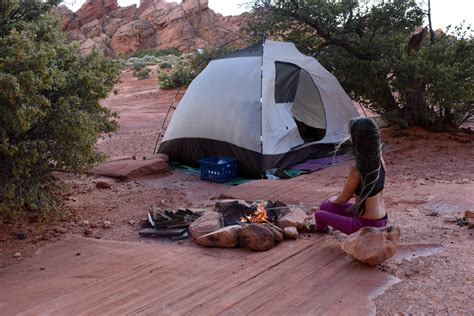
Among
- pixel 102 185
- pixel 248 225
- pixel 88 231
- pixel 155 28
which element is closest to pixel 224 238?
pixel 248 225

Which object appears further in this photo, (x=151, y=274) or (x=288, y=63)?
(x=288, y=63)

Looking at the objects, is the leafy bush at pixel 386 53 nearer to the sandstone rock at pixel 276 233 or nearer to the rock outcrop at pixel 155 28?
the sandstone rock at pixel 276 233

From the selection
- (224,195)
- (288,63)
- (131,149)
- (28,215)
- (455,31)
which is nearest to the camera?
(28,215)

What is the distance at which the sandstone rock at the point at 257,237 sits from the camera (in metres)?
4.26

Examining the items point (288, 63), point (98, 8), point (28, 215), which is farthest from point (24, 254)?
point (98, 8)

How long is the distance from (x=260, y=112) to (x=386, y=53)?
379 centimetres

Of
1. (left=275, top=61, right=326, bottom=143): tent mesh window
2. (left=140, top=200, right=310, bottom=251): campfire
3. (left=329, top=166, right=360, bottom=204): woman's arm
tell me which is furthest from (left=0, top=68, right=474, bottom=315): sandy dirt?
(left=275, top=61, right=326, bottom=143): tent mesh window

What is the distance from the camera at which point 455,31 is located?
31.8 feet

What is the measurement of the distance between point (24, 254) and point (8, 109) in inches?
55.9

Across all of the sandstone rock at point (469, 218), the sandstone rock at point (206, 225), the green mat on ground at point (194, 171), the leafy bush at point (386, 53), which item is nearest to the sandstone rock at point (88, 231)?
the sandstone rock at point (206, 225)

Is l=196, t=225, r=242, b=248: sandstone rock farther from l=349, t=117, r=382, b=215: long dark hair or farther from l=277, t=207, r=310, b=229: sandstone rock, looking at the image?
l=349, t=117, r=382, b=215: long dark hair

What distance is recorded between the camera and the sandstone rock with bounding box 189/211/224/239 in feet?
15.3

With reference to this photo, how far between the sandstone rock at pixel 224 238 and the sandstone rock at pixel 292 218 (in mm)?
504

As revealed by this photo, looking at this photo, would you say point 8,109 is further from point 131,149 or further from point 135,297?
point 131,149
